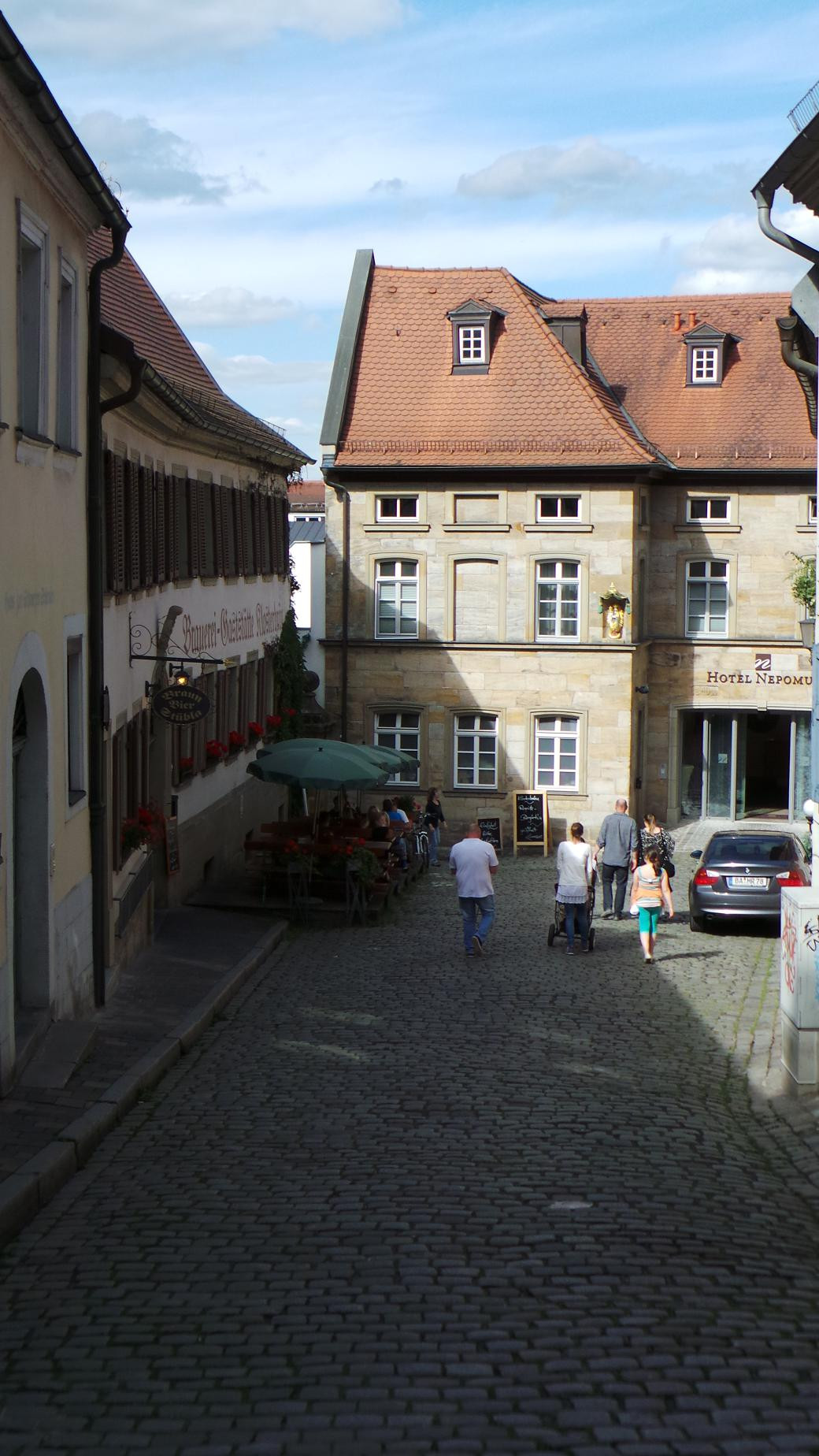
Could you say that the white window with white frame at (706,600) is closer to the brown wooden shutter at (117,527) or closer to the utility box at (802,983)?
the brown wooden shutter at (117,527)

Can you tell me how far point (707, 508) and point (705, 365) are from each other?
12.2ft

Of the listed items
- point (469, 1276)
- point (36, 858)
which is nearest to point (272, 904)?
point (36, 858)

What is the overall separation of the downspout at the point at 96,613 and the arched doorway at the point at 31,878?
6.51ft

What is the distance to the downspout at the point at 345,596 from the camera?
36.7 meters

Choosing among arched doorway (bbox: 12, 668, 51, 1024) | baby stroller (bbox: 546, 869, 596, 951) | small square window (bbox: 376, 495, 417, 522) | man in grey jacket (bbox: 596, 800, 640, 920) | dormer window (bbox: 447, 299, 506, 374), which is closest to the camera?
arched doorway (bbox: 12, 668, 51, 1024)

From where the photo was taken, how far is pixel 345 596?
120 feet

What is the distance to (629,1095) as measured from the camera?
41.8ft

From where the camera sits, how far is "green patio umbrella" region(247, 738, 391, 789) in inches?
943

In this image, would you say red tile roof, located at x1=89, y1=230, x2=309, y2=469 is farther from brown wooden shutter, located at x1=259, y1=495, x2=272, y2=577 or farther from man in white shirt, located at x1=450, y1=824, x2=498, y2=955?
man in white shirt, located at x1=450, y1=824, x2=498, y2=955

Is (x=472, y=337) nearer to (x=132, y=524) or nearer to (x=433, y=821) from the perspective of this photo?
(x=433, y=821)

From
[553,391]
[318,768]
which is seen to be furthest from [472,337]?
[318,768]

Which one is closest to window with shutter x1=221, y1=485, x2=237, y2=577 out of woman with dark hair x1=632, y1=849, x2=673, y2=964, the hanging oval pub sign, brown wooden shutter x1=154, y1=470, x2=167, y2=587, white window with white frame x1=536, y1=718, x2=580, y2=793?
brown wooden shutter x1=154, y1=470, x2=167, y2=587

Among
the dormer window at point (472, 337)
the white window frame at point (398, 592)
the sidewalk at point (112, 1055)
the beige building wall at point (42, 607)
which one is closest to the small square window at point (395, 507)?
the white window frame at point (398, 592)

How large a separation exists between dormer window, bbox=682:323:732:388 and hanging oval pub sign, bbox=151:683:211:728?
23482 millimetres
